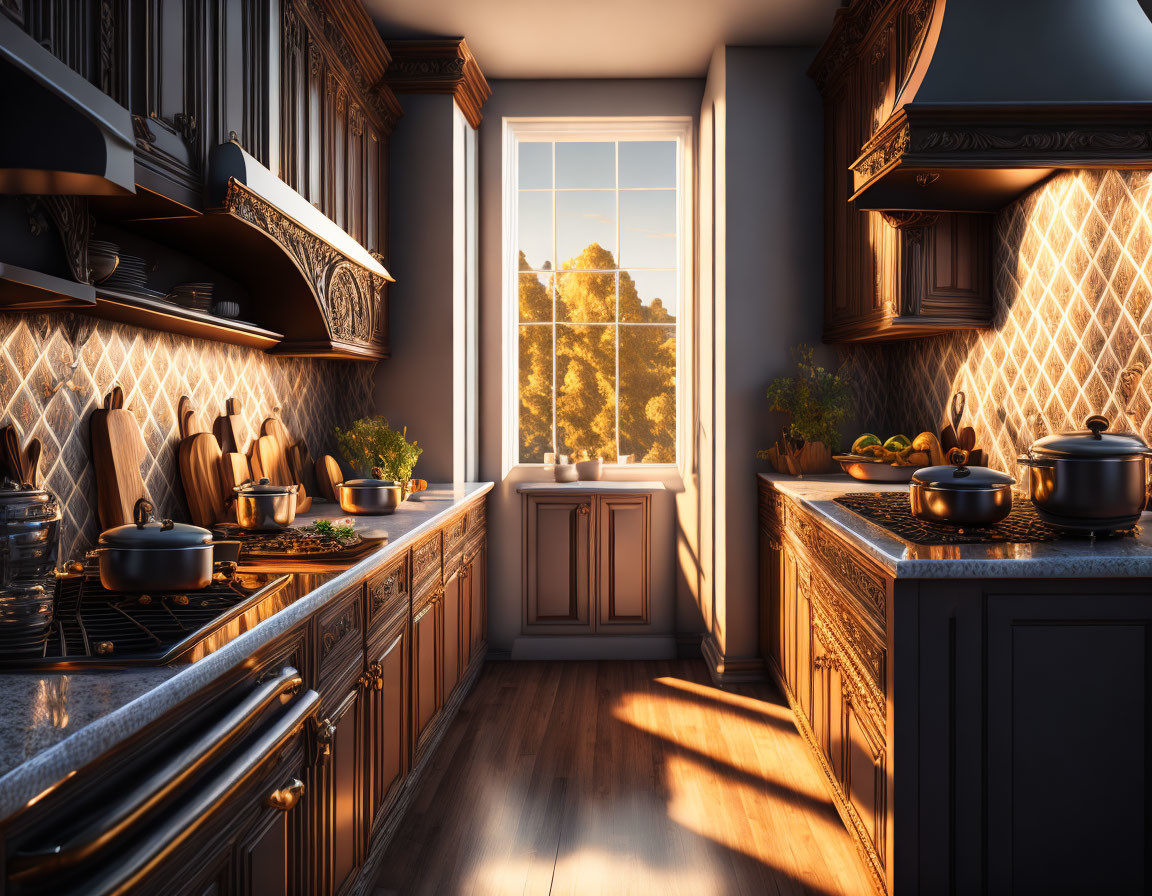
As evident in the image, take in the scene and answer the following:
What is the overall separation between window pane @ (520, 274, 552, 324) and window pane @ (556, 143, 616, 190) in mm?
598

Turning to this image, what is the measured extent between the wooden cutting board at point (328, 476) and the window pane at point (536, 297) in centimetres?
160

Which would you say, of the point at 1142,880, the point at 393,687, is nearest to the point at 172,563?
the point at 393,687

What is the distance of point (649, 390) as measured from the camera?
15.0 feet

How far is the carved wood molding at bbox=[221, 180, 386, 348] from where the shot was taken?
200 cm

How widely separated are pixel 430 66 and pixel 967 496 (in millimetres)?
3024

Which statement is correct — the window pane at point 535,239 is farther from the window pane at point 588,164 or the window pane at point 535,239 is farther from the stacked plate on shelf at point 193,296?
the stacked plate on shelf at point 193,296

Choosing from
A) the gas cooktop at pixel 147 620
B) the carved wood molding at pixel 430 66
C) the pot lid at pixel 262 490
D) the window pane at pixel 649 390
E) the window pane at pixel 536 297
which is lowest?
the gas cooktop at pixel 147 620

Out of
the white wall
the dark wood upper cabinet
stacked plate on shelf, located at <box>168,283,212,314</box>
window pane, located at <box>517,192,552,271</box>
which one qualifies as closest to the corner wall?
the dark wood upper cabinet

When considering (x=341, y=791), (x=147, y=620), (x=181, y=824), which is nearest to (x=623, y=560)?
(x=341, y=791)

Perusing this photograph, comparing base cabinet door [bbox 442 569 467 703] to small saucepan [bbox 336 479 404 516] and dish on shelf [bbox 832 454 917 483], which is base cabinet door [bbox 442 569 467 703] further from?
dish on shelf [bbox 832 454 917 483]

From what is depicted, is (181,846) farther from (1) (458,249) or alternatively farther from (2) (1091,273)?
(1) (458,249)

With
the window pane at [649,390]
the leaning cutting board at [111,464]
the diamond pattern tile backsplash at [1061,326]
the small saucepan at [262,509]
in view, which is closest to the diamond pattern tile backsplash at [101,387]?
the leaning cutting board at [111,464]

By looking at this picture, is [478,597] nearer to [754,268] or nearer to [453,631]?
[453,631]

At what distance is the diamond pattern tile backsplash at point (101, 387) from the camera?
1741 mm
